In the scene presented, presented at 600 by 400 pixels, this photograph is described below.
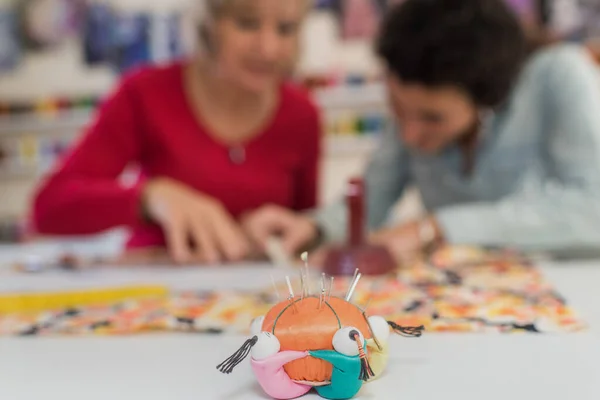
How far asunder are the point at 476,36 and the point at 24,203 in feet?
5.63

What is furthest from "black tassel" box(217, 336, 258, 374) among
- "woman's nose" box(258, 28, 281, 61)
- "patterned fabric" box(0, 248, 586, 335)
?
"woman's nose" box(258, 28, 281, 61)

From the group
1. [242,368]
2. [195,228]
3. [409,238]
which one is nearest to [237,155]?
[195,228]

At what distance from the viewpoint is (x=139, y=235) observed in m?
1.37

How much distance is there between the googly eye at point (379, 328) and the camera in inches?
19.5

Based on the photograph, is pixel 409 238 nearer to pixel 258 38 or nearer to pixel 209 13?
pixel 258 38

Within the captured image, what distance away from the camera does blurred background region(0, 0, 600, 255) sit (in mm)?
2133

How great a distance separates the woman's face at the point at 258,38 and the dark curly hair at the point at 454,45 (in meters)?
0.20

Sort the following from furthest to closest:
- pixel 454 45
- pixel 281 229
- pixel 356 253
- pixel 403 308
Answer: pixel 281 229 < pixel 454 45 < pixel 356 253 < pixel 403 308

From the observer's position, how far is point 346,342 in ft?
1.52

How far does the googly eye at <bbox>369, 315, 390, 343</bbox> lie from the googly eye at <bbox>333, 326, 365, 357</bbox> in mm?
30

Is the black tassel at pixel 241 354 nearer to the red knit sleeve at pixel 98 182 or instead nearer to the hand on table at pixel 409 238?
the hand on table at pixel 409 238

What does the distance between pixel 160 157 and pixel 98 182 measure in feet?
0.48

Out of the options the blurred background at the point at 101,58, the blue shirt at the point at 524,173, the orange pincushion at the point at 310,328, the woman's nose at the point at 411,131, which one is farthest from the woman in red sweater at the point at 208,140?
the blurred background at the point at 101,58

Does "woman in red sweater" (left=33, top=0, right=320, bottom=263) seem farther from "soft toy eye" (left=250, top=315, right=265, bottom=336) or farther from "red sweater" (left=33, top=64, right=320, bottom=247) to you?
"soft toy eye" (left=250, top=315, right=265, bottom=336)
